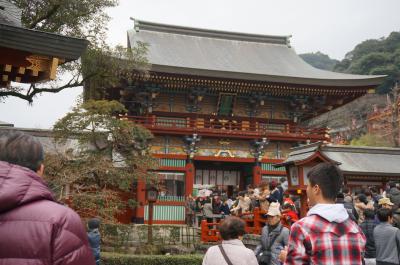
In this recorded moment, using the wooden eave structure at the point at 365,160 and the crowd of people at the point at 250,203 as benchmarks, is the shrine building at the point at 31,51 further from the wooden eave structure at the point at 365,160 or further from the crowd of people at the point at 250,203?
the wooden eave structure at the point at 365,160

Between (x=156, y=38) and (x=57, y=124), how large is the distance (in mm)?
12330

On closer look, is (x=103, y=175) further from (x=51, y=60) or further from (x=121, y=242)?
(x=51, y=60)

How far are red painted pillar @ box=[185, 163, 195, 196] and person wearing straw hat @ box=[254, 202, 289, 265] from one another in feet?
44.5

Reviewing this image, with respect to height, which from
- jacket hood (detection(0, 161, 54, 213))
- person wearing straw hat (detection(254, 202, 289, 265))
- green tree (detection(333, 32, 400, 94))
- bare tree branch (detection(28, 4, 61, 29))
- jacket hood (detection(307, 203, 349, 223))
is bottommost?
person wearing straw hat (detection(254, 202, 289, 265))

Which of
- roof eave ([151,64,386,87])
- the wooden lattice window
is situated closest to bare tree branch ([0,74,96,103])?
roof eave ([151,64,386,87])

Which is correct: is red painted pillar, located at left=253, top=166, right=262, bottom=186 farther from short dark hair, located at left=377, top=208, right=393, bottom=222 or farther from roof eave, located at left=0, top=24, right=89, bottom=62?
roof eave, located at left=0, top=24, right=89, bottom=62

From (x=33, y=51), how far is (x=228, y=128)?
1556cm

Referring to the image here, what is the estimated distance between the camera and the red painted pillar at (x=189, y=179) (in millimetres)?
19141

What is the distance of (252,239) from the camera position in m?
11.5

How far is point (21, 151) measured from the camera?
6.79 feet

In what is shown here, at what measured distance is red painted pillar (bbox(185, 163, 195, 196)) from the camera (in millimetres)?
19141

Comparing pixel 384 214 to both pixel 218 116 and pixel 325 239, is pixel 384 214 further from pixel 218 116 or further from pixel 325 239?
pixel 218 116

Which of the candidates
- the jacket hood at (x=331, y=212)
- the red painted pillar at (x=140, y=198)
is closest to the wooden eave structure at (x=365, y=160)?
the red painted pillar at (x=140, y=198)

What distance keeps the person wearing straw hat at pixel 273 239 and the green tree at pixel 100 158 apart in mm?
6612
